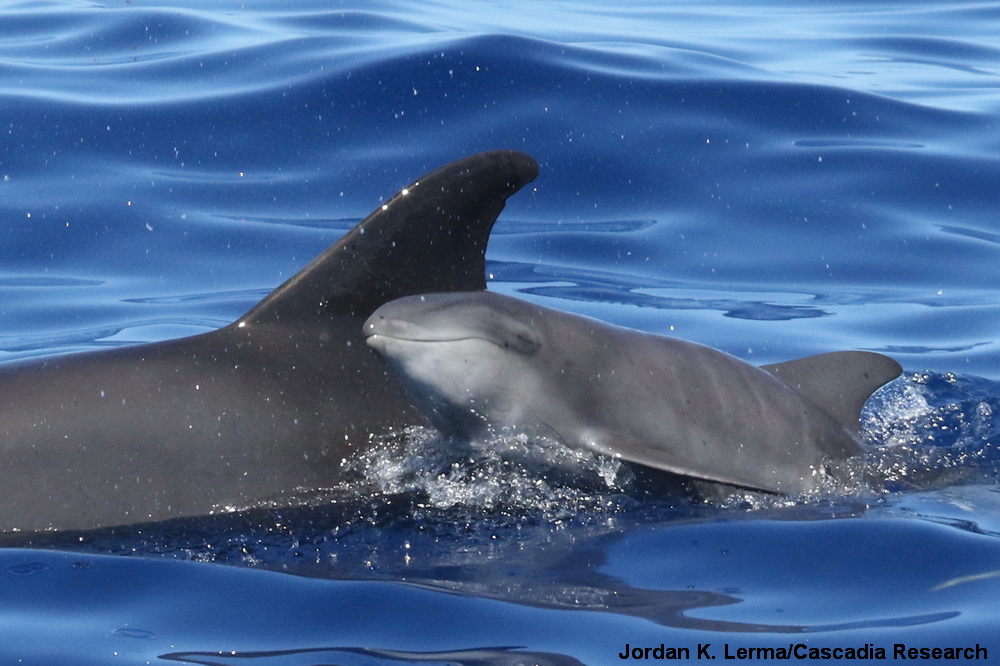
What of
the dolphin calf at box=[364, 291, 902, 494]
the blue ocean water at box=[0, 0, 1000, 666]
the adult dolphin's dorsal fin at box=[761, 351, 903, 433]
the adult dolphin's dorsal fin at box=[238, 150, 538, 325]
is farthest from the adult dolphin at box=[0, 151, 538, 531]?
the adult dolphin's dorsal fin at box=[761, 351, 903, 433]

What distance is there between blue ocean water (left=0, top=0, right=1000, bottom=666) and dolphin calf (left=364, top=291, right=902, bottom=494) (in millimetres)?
185

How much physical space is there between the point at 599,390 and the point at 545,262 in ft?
17.6

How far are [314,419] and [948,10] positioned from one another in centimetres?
1813

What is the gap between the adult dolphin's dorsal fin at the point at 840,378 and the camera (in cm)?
673

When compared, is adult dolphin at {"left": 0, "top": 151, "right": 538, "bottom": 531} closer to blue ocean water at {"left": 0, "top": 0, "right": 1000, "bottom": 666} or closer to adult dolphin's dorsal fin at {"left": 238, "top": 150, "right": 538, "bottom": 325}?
adult dolphin's dorsal fin at {"left": 238, "top": 150, "right": 538, "bottom": 325}

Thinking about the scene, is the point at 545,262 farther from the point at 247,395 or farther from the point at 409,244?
the point at 247,395

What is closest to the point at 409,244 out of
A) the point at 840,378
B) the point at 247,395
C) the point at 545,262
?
the point at 247,395

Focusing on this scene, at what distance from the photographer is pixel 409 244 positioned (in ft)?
19.0

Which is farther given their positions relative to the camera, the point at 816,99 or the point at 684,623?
the point at 816,99

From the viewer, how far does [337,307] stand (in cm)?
582

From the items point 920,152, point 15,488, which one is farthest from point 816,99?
point 15,488

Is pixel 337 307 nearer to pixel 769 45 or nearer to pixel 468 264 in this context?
pixel 468 264

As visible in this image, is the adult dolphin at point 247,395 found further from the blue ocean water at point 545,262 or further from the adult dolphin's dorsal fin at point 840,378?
the adult dolphin's dorsal fin at point 840,378

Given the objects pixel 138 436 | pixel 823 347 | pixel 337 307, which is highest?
pixel 337 307
